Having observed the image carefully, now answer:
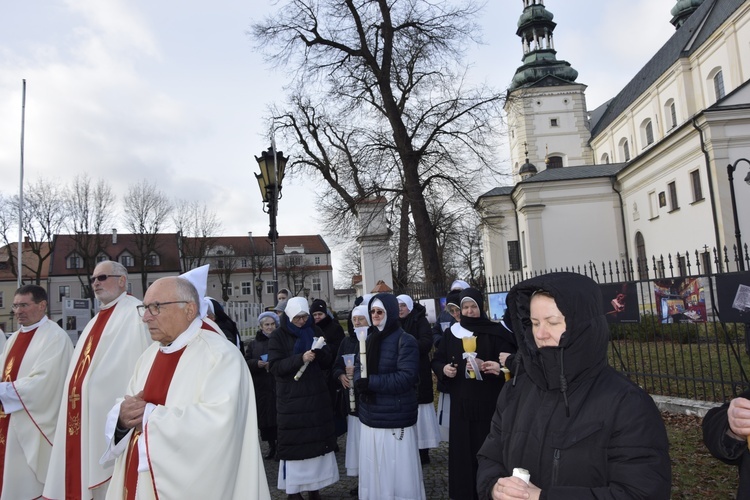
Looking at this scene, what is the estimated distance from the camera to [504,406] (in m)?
2.54

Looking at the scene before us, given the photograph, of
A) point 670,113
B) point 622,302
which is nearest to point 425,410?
point 622,302

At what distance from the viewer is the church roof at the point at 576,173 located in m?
35.5

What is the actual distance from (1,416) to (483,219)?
17716 millimetres

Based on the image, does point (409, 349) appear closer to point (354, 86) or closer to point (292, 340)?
point (292, 340)

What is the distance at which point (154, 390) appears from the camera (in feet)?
10.2

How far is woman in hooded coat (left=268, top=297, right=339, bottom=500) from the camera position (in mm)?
5398

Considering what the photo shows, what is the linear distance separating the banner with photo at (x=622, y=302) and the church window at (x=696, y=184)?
69.6ft

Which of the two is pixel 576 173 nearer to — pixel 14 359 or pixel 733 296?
pixel 733 296

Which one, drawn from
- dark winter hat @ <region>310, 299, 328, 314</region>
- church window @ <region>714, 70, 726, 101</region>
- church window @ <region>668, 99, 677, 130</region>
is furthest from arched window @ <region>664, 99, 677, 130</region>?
A: dark winter hat @ <region>310, 299, 328, 314</region>

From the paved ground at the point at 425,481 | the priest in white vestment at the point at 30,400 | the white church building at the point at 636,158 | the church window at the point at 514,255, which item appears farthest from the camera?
the church window at the point at 514,255

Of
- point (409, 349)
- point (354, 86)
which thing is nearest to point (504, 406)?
point (409, 349)

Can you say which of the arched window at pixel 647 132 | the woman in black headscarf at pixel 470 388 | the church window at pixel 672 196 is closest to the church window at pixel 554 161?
the arched window at pixel 647 132

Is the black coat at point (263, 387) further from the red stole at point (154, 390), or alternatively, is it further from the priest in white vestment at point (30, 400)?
the red stole at point (154, 390)

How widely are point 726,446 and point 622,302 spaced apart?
6935 millimetres
